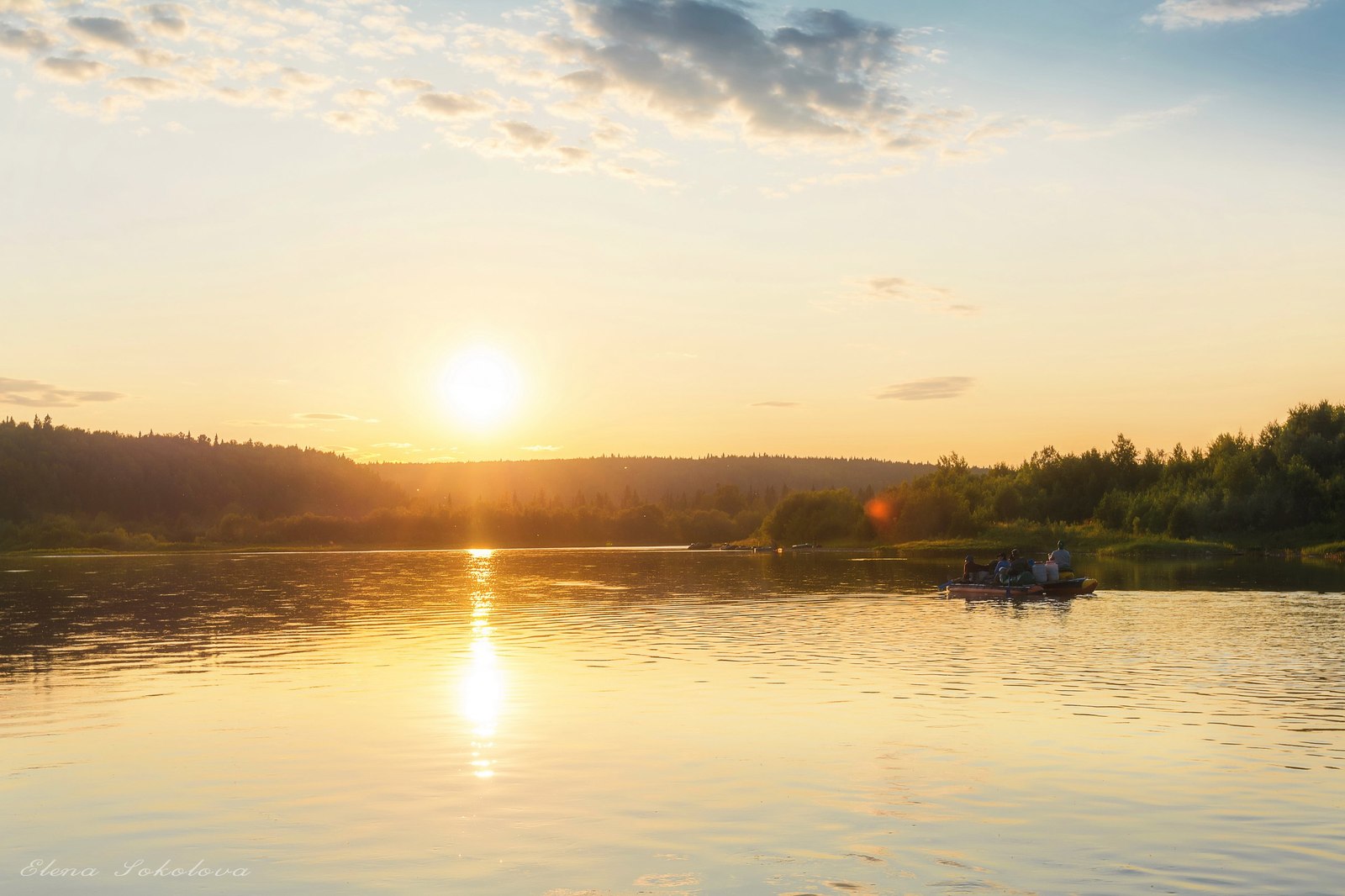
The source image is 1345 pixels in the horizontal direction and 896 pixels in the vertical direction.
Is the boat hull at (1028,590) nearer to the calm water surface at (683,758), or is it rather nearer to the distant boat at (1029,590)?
the distant boat at (1029,590)

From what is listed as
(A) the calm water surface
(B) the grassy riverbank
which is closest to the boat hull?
(A) the calm water surface

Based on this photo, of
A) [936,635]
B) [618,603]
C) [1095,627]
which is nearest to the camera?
[936,635]

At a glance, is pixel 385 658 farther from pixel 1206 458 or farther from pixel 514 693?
pixel 1206 458

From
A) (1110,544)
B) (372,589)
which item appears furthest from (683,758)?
(1110,544)

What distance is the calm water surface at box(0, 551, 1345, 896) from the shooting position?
53.5ft

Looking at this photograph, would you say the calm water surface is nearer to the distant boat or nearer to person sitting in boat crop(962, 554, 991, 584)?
the distant boat

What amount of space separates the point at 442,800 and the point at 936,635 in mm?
32199

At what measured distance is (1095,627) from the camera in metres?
52.6

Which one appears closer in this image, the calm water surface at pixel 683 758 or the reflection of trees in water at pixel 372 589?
the calm water surface at pixel 683 758

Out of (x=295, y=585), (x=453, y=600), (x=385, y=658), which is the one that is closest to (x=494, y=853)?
(x=385, y=658)

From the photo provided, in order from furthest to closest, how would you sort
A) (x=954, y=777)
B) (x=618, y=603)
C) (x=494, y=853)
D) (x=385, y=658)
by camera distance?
(x=618, y=603), (x=385, y=658), (x=954, y=777), (x=494, y=853)

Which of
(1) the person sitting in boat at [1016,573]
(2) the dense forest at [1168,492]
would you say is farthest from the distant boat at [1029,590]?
(2) the dense forest at [1168,492]

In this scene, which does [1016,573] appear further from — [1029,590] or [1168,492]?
[1168,492]

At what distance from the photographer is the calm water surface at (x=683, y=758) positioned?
1630 cm
